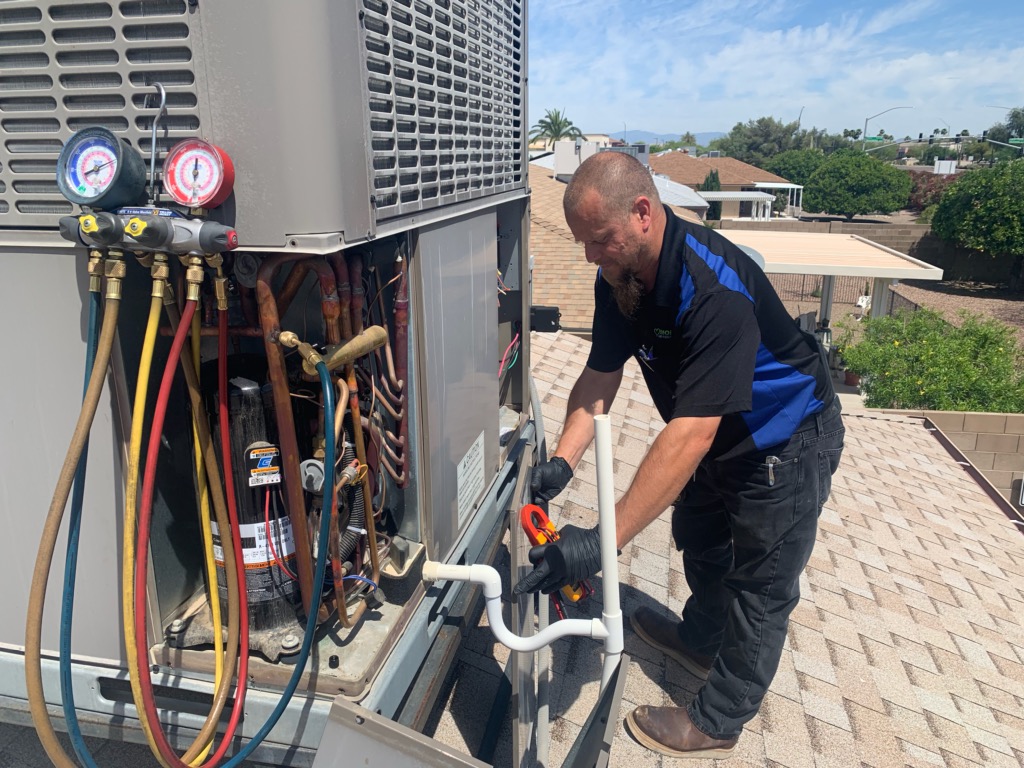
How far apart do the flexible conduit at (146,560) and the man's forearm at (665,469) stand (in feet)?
3.87

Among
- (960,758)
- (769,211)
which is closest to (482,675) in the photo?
A: (960,758)

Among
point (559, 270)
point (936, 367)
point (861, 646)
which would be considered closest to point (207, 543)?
point (861, 646)

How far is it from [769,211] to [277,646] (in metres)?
47.0

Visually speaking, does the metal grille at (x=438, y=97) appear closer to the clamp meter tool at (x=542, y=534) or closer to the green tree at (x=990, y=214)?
the clamp meter tool at (x=542, y=534)

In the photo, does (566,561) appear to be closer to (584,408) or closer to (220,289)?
(584,408)

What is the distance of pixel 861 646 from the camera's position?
3.62m

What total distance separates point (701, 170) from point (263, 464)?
174 feet

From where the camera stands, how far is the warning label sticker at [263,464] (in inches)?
66.7

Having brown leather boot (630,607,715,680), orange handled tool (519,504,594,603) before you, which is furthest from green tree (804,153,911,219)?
orange handled tool (519,504,594,603)

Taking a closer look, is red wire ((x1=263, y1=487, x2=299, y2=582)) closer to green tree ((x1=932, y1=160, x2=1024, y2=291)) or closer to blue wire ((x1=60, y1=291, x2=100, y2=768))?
blue wire ((x1=60, y1=291, x2=100, y2=768))

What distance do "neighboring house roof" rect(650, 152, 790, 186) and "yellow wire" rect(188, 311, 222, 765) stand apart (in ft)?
162

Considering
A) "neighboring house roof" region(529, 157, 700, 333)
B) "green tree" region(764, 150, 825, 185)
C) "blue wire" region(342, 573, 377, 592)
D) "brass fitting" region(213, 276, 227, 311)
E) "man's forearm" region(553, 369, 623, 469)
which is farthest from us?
"green tree" region(764, 150, 825, 185)

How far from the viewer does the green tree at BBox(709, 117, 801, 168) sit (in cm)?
8881

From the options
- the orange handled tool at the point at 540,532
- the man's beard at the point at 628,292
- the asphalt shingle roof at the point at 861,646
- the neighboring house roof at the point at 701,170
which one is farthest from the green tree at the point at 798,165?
the orange handled tool at the point at 540,532
